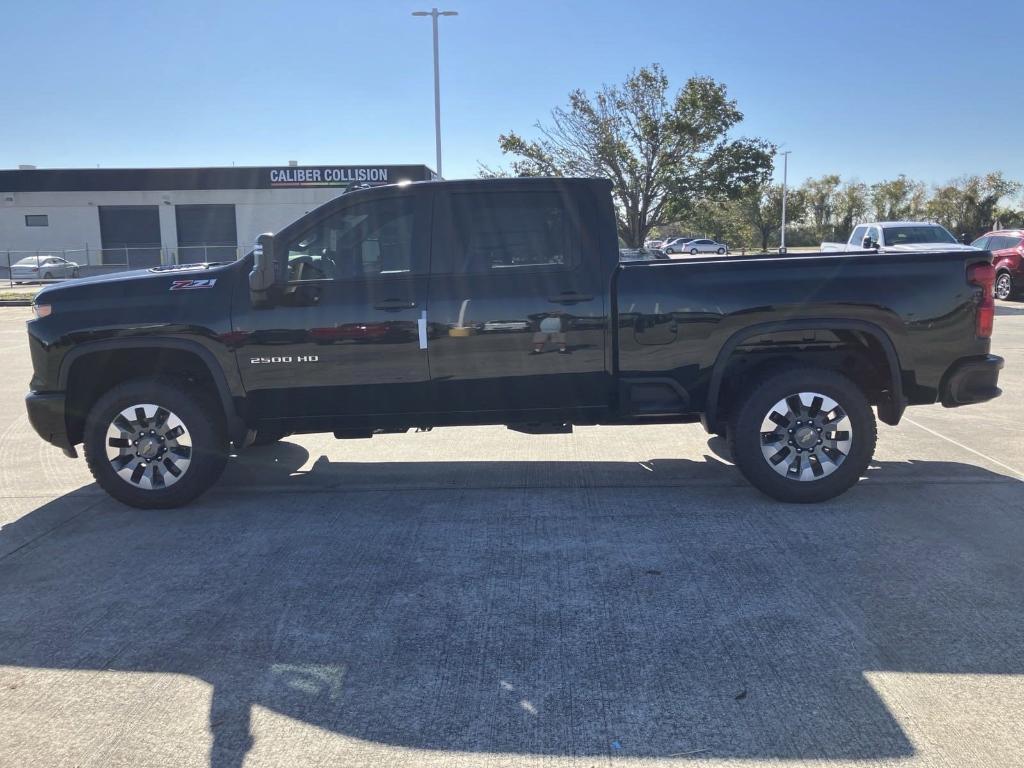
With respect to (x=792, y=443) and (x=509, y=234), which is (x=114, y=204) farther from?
(x=792, y=443)

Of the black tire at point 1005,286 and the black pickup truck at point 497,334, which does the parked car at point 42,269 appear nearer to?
the black tire at point 1005,286

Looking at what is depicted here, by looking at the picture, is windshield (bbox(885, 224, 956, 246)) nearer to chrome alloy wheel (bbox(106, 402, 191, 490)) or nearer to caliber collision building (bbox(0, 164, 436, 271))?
chrome alloy wheel (bbox(106, 402, 191, 490))

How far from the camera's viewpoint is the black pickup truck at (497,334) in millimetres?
5469

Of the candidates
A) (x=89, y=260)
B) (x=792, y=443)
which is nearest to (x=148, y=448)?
(x=792, y=443)

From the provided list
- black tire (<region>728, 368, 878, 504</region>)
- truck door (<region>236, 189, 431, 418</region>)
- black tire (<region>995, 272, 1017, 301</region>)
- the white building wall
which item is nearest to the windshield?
black tire (<region>995, 272, 1017, 301</region>)

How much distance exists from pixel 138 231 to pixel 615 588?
4759 cm

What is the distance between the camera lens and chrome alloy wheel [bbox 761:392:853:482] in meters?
5.52

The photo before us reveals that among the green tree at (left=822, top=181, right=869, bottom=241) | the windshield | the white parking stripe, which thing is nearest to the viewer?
the white parking stripe

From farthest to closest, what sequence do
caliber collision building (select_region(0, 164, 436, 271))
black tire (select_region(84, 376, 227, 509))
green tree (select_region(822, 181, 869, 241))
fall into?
green tree (select_region(822, 181, 869, 241)) < caliber collision building (select_region(0, 164, 436, 271)) < black tire (select_region(84, 376, 227, 509))

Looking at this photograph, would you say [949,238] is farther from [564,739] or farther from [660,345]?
[564,739]

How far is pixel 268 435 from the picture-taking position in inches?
247

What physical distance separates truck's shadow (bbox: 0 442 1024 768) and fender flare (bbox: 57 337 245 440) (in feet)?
2.26

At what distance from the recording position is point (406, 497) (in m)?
5.94

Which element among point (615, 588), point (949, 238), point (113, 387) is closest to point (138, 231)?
point (949, 238)
